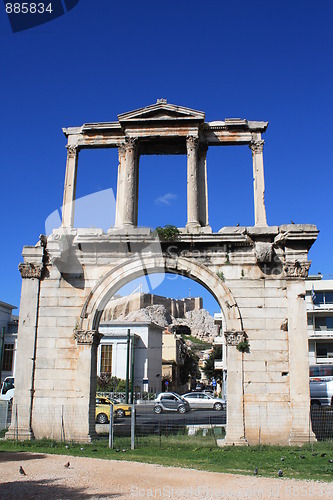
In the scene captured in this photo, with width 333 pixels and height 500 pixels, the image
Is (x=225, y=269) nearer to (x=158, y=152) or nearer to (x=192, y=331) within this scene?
(x=158, y=152)

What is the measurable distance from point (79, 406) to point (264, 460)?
17.3 feet

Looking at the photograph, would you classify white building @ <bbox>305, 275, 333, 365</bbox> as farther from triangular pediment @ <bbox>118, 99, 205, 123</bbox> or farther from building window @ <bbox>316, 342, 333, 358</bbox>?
triangular pediment @ <bbox>118, 99, 205, 123</bbox>

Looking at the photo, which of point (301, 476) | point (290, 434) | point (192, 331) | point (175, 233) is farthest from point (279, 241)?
point (192, 331)

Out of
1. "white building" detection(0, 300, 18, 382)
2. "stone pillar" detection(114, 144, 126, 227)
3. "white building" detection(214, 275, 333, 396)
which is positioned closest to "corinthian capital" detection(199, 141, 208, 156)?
"stone pillar" detection(114, 144, 126, 227)

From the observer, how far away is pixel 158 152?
16719 millimetres

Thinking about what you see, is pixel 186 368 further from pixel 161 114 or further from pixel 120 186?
pixel 161 114

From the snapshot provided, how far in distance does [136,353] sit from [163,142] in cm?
3119

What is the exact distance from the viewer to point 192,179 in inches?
593

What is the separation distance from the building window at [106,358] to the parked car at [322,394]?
70.9 feet

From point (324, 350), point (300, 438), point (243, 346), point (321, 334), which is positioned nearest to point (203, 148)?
point (243, 346)

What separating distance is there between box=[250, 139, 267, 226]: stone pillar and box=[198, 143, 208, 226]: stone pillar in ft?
4.91

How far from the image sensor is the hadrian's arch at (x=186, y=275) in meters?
13.4

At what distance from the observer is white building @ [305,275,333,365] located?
123 feet

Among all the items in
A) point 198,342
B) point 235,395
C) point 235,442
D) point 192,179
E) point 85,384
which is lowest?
point 235,442
